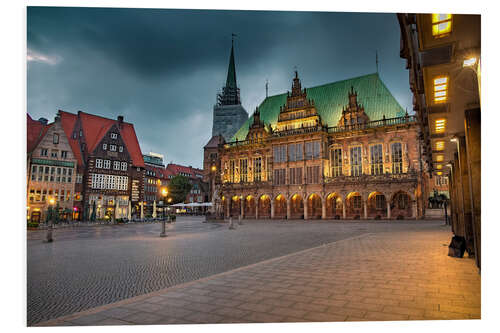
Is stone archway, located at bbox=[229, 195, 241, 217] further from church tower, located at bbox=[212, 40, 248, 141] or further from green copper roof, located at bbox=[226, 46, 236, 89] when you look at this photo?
green copper roof, located at bbox=[226, 46, 236, 89]

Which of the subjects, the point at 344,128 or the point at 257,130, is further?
the point at 257,130

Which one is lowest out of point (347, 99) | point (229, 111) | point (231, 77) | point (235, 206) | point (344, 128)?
point (235, 206)

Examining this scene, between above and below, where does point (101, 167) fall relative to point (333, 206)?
above

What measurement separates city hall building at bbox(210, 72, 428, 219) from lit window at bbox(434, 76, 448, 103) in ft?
112

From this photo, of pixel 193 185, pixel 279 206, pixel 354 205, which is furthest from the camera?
pixel 193 185

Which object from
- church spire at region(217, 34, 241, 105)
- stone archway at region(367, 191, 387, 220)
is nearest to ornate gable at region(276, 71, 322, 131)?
stone archway at region(367, 191, 387, 220)

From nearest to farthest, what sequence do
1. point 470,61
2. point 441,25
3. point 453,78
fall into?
point 441,25, point 470,61, point 453,78

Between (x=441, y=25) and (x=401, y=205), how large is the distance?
38.9m

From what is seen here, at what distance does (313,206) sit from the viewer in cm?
4575

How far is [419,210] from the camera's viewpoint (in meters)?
36.8

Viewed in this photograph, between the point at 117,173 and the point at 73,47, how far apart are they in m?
42.5

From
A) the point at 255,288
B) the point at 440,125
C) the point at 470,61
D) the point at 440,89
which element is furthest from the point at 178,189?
the point at 470,61

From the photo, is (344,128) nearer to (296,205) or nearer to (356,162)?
(356,162)

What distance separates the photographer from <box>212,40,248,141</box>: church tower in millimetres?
84938
